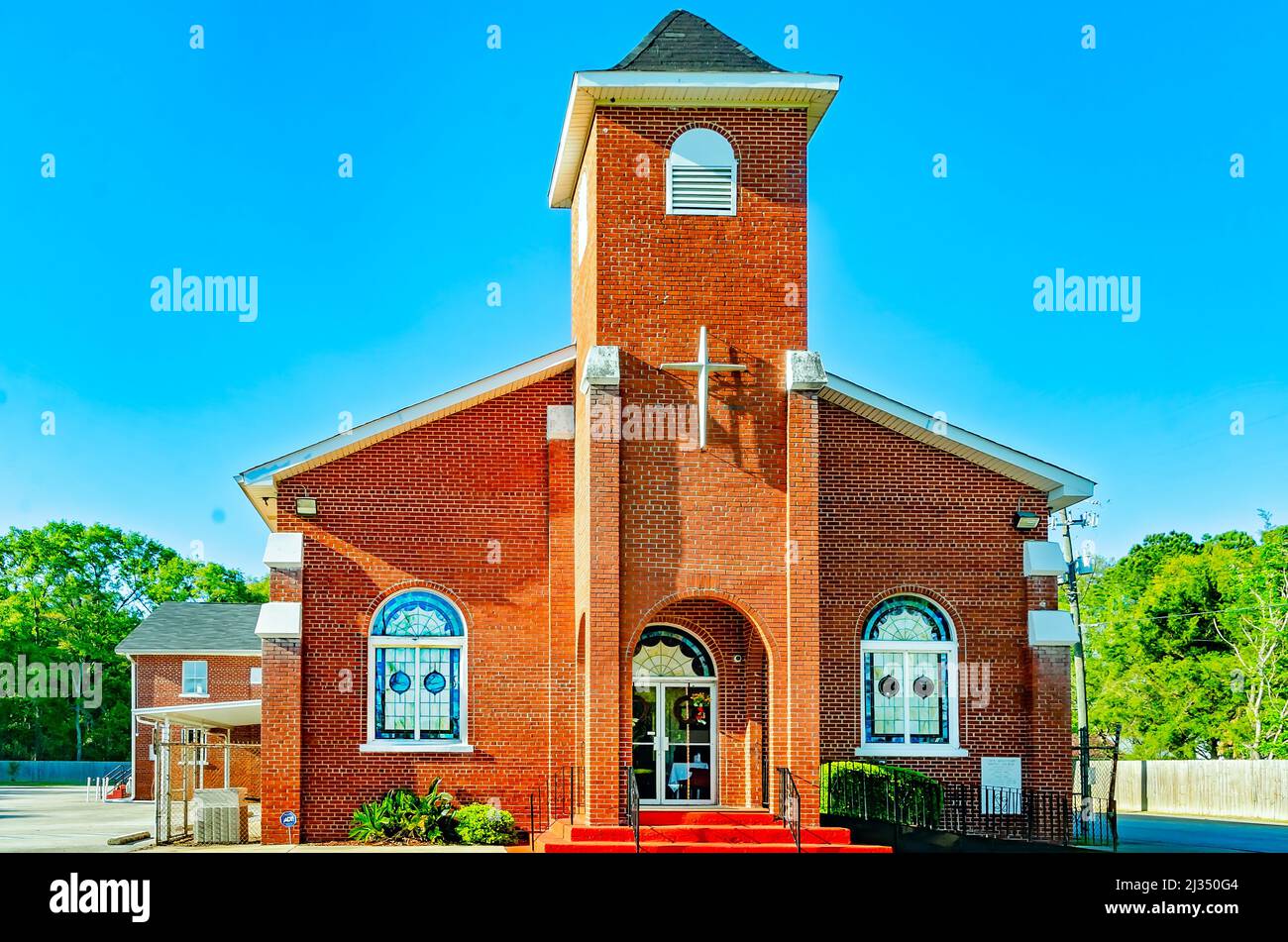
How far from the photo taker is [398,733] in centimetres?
2483

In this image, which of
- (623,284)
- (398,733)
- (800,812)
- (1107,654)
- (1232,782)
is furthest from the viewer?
(1107,654)

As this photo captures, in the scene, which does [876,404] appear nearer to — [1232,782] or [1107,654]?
[1232,782]

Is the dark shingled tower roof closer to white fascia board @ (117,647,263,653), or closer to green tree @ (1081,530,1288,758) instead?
green tree @ (1081,530,1288,758)

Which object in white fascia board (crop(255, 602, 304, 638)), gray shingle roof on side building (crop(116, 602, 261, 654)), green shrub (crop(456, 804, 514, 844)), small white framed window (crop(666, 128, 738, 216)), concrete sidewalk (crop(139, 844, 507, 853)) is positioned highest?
small white framed window (crop(666, 128, 738, 216))

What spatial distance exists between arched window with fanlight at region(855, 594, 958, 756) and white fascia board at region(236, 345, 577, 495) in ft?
22.7

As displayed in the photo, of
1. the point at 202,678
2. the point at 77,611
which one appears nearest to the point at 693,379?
the point at 202,678

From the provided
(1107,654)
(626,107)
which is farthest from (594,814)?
(1107,654)

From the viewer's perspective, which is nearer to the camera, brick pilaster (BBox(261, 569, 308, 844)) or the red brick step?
the red brick step

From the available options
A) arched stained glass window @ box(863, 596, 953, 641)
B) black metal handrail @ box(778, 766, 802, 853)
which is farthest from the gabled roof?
black metal handrail @ box(778, 766, 802, 853)

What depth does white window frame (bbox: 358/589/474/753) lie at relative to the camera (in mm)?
24672

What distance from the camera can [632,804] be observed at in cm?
2119

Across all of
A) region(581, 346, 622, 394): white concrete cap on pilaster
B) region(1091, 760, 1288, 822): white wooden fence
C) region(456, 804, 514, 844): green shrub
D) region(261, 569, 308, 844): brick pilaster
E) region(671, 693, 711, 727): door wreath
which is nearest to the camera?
region(581, 346, 622, 394): white concrete cap on pilaster

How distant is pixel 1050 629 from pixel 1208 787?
947 inches

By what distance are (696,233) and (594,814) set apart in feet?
29.0
